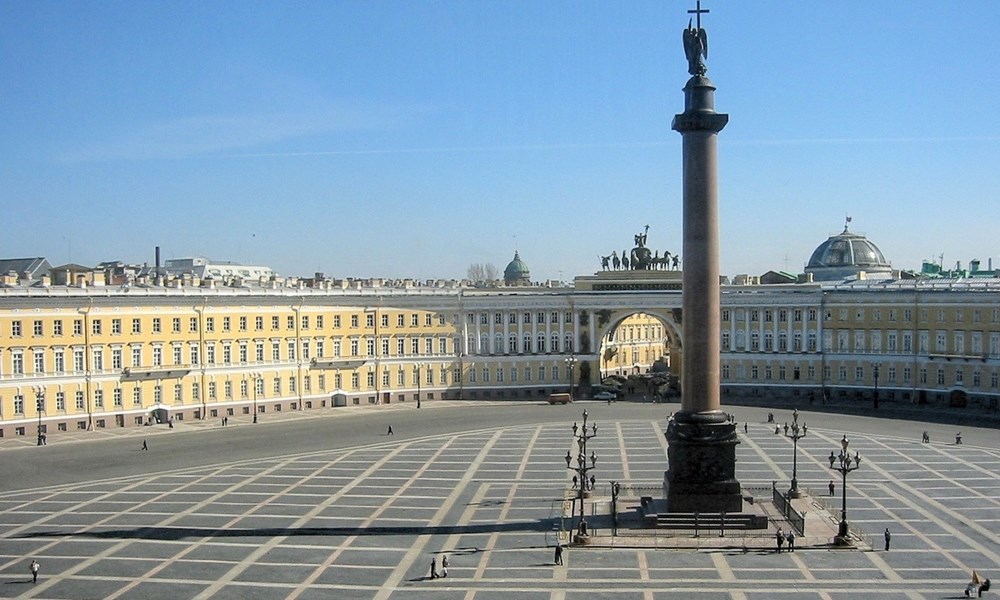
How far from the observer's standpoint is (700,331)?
3294 cm

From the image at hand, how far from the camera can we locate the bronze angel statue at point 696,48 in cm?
3353

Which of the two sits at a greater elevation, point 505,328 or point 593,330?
point 505,328

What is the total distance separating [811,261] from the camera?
325 feet

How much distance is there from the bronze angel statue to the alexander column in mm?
33

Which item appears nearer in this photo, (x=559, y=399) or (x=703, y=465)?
(x=703, y=465)

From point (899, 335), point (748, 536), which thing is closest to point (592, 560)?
point (748, 536)

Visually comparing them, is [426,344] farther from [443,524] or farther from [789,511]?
[789,511]

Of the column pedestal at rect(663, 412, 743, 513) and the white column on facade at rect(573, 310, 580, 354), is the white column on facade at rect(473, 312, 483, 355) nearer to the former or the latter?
Answer: the white column on facade at rect(573, 310, 580, 354)

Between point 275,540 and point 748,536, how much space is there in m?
15.5

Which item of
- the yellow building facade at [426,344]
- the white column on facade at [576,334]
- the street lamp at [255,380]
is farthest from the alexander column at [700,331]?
the white column on facade at [576,334]

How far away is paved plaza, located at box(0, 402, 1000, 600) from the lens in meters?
28.5

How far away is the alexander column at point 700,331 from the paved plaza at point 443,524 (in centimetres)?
214

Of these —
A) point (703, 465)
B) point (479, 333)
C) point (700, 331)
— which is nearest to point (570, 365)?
point (479, 333)

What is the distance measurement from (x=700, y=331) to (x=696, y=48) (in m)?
9.48
